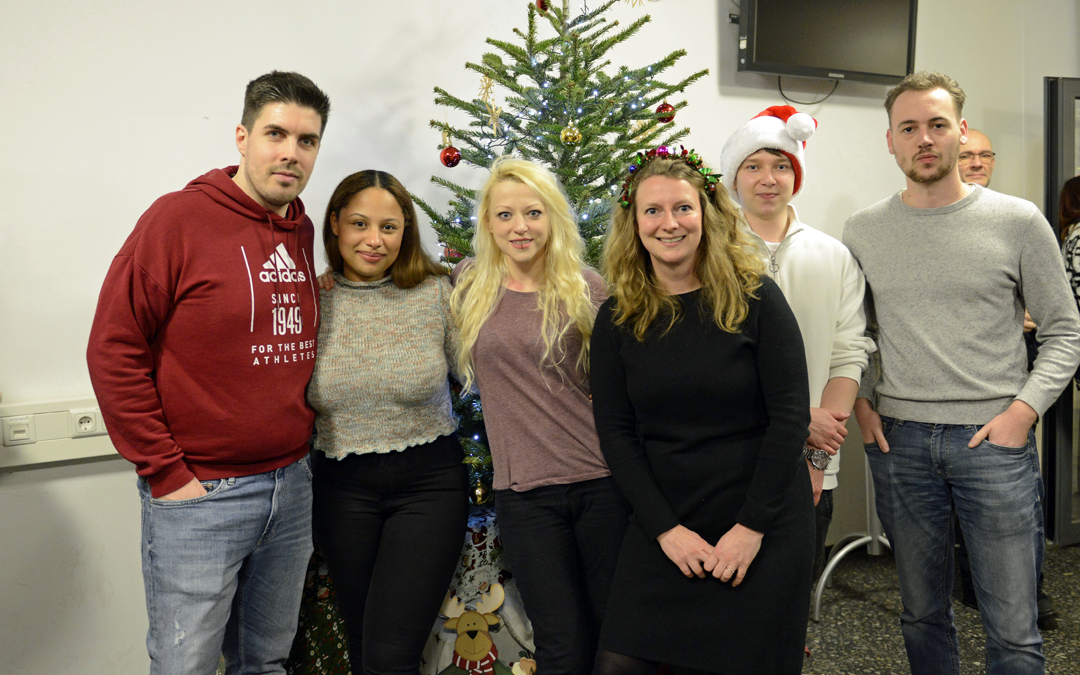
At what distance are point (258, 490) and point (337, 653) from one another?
2.51 feet

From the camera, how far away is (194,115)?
242 cm

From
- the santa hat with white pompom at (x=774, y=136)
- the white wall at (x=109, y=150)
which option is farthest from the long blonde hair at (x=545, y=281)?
the white wall at (x=109, y=150)

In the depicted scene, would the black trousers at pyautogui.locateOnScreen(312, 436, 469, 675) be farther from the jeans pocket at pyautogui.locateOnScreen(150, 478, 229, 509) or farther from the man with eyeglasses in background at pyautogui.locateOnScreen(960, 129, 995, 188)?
the man with eyeglasses in background at pyautogui.locateOnScreen(960, 129, 995, 188)

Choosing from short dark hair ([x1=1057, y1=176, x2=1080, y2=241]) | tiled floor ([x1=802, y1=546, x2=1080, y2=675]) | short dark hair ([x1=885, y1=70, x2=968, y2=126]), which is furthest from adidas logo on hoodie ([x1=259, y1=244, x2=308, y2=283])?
short dark hair ([x1=1057, y1=176, x2=1080, y2=241])

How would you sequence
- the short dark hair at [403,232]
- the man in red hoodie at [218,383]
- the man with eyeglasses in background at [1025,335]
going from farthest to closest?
the man with eyeglasses in background at [1025,335]
the short dark hair at [403,232]
the man in red hoodie at [218,383]

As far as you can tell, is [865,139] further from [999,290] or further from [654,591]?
[654,591]

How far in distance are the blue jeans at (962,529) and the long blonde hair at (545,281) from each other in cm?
95

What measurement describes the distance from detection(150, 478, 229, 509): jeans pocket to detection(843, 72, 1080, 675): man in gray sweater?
5.64 ft

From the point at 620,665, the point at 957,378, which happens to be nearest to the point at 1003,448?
the point at 957,378

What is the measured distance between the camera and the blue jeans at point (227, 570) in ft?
5.07

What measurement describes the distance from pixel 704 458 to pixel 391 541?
0.83m

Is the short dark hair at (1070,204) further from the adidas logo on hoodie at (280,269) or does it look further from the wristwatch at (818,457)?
the adidas logo on hoodie at (280,269)

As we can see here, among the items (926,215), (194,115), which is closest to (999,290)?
(926,215)

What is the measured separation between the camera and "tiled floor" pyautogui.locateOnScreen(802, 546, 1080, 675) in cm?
256
